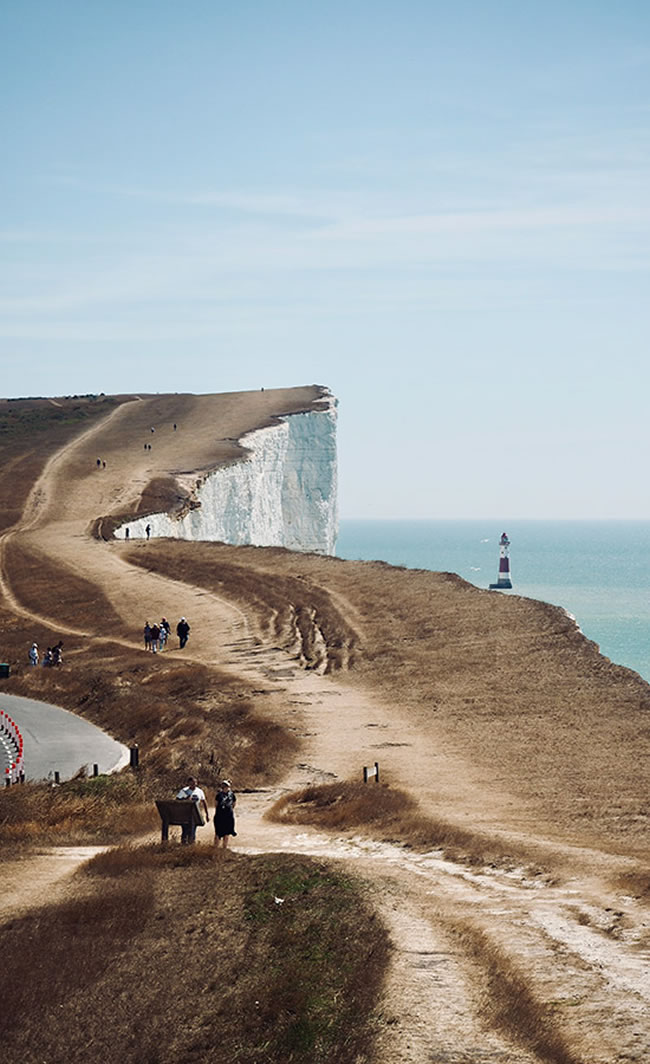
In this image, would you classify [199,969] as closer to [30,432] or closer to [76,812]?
[76,812]

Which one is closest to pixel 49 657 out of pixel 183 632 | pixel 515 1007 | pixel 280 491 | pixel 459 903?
pixel 183 632

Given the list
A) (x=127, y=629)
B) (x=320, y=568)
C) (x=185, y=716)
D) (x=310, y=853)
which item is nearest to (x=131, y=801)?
(x=310, y=853)

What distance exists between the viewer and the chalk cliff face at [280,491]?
106 metres

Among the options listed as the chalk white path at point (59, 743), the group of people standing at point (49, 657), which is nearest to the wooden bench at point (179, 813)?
the chalk white path at point (59, 743)

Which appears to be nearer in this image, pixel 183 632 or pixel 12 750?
pixel 12 750

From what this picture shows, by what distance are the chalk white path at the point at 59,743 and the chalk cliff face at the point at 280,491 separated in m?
50.5

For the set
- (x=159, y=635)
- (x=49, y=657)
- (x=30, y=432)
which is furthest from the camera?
(x=30, y=432)

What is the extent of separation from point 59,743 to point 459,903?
22.1m

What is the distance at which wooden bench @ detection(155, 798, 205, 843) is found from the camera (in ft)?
85.3

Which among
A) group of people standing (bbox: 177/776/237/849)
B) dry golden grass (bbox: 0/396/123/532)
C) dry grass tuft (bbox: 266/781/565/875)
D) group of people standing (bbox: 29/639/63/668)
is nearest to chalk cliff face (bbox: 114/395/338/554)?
dry golden grass (bbox: 0/396/123/532)

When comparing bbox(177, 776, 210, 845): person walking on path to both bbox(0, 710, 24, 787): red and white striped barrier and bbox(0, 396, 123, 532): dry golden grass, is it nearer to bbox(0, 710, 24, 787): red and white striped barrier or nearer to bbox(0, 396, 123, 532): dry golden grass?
bbox(0, 710, 24, 787): red and white striped barrier

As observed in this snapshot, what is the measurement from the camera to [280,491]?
423ft

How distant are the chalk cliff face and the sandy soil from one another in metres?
50.0

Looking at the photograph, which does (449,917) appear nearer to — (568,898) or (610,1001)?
(568,898)
